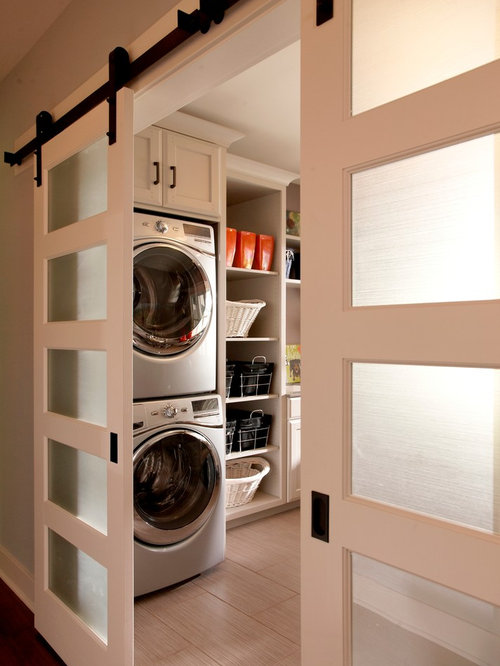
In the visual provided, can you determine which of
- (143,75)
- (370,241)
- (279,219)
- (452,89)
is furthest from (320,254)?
(279,219)

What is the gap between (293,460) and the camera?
3.81 metres

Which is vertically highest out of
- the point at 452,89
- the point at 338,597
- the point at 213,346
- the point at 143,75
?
the point at 143,75

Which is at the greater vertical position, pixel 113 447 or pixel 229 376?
pixel 229 376

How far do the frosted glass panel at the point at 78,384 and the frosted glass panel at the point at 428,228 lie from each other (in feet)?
3.84

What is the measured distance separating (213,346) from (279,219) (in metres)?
1.34

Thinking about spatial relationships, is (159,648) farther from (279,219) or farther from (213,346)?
(279,219)

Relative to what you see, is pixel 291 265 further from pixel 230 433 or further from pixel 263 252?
pixel 230 433

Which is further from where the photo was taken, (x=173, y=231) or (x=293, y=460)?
(x=293, y=460)

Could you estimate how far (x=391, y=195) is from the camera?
1030 millimetres

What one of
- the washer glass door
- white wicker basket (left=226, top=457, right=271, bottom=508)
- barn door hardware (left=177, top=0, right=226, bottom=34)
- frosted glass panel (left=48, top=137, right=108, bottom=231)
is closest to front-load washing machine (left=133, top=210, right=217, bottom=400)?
the washer glass door

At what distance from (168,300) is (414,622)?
201 cm

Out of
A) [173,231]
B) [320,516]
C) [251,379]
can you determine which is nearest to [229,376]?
[251,379]

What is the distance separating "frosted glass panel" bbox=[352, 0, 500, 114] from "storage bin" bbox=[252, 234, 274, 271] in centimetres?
257

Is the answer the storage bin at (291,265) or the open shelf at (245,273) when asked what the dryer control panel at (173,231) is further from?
the storage bin at (291,265)
